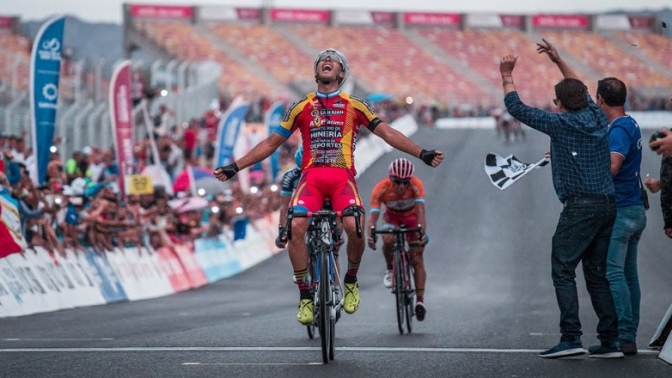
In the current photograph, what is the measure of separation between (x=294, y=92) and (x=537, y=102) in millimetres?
14081

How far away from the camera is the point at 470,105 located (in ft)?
239

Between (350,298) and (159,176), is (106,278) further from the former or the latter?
(350,298)

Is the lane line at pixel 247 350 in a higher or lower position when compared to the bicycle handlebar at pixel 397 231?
A: lower

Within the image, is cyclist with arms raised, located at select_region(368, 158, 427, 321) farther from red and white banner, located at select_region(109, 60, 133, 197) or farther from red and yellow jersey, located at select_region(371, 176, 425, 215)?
red and white banner, located at select_region(109, 60, 133, 197)

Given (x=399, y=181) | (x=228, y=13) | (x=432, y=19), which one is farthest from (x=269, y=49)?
(x=399, y=181)

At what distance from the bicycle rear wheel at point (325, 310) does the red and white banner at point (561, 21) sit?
82571mm

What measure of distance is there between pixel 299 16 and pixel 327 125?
76357mm

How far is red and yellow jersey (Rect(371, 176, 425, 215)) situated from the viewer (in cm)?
1443

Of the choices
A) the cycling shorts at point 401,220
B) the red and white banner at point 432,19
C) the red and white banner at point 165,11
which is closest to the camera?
the cycling shorts at point 401,220

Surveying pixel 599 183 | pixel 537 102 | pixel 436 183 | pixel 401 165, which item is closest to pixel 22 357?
pixel 599 183

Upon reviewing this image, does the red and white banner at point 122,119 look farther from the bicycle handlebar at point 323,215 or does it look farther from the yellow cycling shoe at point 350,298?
the bicycle handlebar at point 323,215

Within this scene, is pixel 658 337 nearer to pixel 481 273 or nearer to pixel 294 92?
pixel 481 273

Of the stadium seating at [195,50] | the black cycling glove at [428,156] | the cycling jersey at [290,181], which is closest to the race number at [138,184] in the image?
the cycling jersey at [290,181]

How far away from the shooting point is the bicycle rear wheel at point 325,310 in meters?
9.44
